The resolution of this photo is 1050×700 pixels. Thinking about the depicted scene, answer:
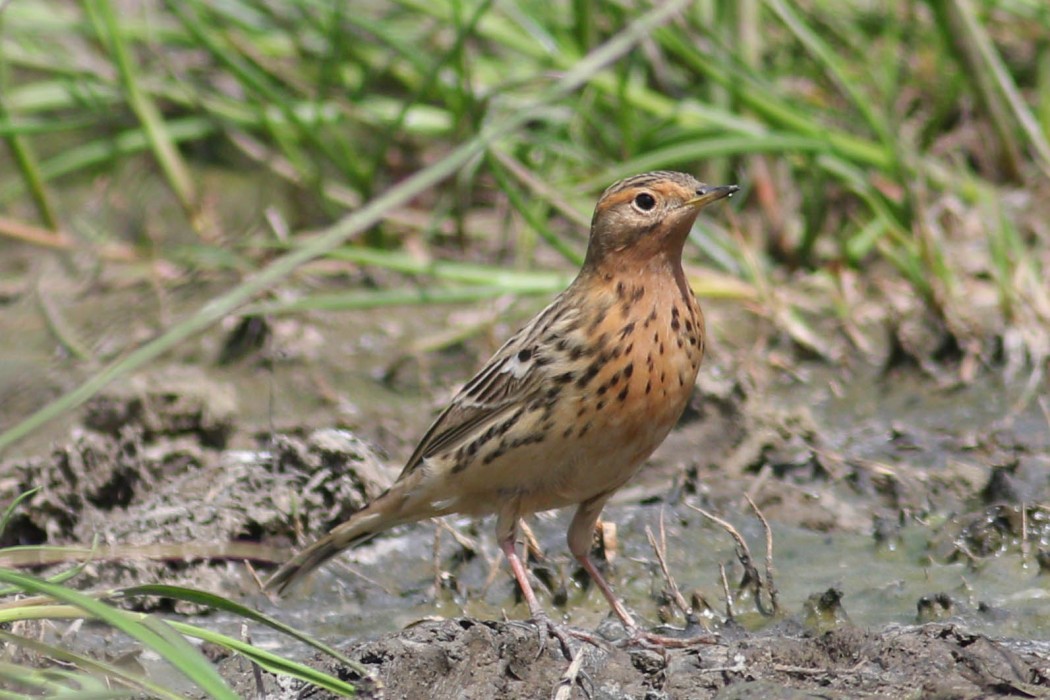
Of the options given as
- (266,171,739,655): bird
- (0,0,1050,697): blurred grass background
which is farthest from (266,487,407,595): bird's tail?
(0,0,1050,697): blurred grass background

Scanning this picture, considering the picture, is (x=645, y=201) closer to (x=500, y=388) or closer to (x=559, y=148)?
(x=500, y=388)

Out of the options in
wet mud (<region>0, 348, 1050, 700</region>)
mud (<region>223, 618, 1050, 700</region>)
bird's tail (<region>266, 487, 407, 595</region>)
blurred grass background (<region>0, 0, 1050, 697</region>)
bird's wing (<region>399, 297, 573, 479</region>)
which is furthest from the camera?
blurred grass background (<region>0, 0, 1050, 697</region>)

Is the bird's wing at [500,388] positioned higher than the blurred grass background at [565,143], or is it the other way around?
the blurred grass background at [565,143]

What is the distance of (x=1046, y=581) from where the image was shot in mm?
5516

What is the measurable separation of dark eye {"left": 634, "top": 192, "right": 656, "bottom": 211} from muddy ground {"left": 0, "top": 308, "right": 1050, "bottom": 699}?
4.05 ft

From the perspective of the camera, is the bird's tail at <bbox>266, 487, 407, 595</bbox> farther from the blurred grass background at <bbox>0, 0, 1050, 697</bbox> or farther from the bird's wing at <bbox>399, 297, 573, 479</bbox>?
the blurred grass background at <bbox>0, 0, 1050, 697</bbox>

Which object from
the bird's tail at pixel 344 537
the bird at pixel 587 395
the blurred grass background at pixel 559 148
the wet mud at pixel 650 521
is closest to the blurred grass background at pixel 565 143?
the blurred grass background at pixel 559 148

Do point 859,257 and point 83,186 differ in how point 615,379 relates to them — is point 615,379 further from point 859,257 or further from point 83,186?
point 83,186

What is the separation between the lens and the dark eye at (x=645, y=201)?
5.35 meters

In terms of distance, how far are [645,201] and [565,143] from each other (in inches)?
112

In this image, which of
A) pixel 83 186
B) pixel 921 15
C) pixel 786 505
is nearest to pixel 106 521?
pixel 786 505

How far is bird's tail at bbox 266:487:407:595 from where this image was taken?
5660 millimetres

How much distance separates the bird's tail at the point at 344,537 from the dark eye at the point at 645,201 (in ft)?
4.43

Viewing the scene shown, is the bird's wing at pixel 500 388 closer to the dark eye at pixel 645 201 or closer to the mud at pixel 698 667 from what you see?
the dark eye at pixel 645 201
